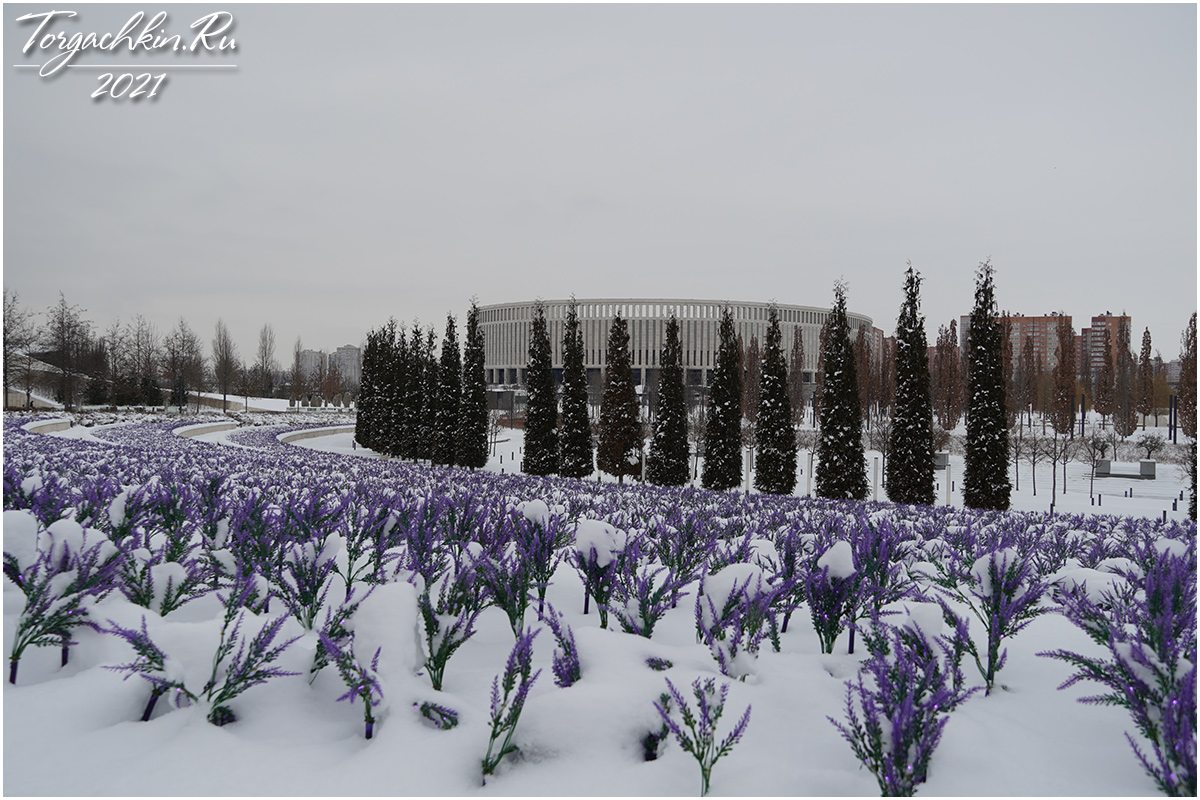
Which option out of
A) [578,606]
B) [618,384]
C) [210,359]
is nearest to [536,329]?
[618,384]

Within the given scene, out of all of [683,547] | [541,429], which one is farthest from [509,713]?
[541,429]

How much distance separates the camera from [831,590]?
305cm

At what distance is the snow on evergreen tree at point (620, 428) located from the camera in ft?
89.9

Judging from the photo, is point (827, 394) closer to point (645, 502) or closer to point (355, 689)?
point (645, 502)

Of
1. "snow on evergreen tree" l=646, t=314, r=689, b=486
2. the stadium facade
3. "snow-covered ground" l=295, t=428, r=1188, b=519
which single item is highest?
the stadium facade

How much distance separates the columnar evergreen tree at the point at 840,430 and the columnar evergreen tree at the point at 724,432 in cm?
345

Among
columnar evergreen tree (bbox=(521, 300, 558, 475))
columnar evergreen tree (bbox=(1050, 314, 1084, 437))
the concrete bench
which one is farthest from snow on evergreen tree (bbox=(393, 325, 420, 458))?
columnar evergreen tree (bbox=(1050, 314, 1084, 437))

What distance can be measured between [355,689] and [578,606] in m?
1.77

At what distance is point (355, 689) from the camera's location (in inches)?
82.7

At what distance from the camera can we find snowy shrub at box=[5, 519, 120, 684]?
7.79 feet

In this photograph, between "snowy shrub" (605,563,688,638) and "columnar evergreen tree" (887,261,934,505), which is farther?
"columnar evergreen tree" (887,261,934,505)

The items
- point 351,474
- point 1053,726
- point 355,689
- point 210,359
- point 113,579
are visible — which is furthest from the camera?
point 210,359

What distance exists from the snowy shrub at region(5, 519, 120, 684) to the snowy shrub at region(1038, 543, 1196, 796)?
3542 millimetres

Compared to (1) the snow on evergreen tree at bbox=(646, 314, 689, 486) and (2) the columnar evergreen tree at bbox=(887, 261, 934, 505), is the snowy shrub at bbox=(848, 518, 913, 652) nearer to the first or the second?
(2) the columnar evergreen tree at bbox=(887, 261, 934, 505)
